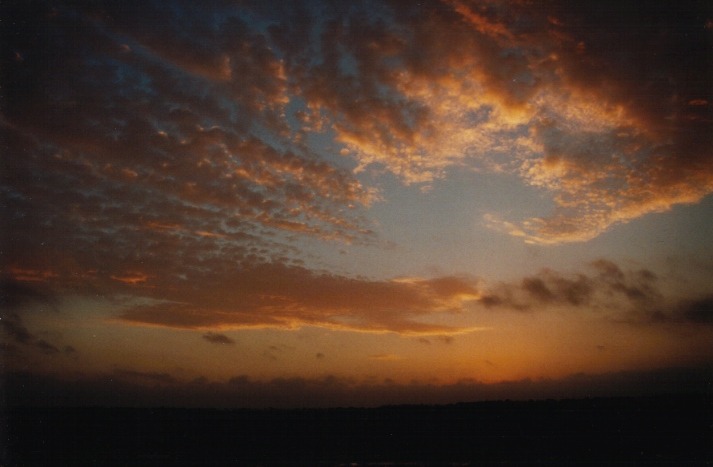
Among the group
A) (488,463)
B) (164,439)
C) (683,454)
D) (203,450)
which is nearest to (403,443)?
(488,463)

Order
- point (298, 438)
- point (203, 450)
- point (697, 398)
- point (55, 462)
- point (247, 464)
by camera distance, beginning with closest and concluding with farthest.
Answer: point (247, 464)
point (55, 462)
point (203, 450)
point (298, 438)
point (697, 398)

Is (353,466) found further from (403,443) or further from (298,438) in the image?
(298,438)

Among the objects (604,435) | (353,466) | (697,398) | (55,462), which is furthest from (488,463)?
(697,398)

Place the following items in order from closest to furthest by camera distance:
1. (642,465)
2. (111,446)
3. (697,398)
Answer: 1. (642,465)
2. (111,446)
3. (697,398)

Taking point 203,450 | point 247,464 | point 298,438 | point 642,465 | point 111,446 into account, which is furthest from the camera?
point 298,438

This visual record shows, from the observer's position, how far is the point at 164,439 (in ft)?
194

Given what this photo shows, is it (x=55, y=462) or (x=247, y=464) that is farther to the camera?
(x=55, y=462)

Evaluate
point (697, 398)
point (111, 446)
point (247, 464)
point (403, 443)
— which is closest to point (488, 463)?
point (403, 443)

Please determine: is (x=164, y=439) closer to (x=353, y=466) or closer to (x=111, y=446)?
(x=111, y=446)

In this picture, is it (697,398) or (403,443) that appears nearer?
(403,443)

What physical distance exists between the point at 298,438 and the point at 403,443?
15.4 metres

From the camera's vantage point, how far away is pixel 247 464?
121ft

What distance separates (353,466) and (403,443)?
654 inches

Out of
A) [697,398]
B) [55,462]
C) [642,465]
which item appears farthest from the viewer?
[697,398]
